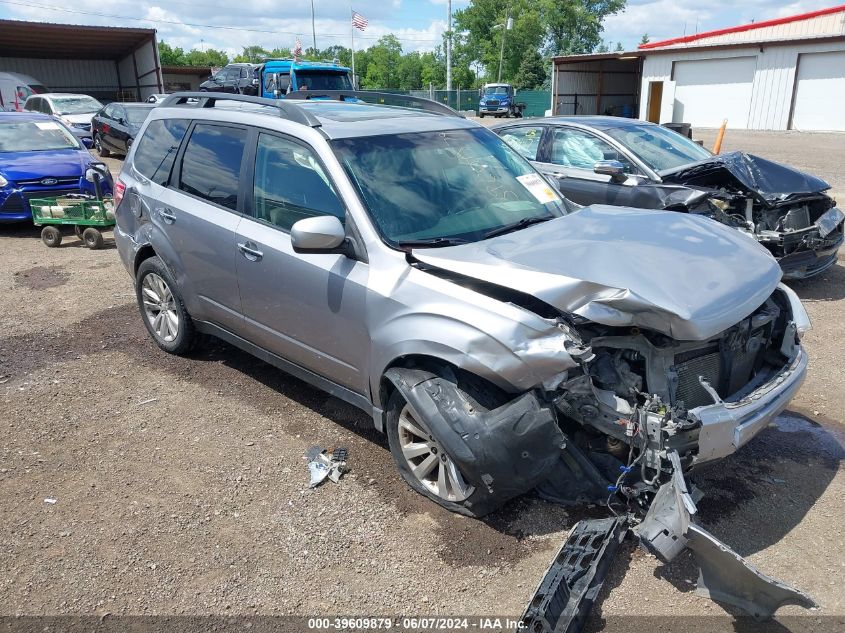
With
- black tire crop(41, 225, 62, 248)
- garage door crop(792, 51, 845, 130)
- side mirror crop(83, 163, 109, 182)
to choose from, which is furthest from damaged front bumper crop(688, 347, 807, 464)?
garage door crop(792, 51, 845, 130)

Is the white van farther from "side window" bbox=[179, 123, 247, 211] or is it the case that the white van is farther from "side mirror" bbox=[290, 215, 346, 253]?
"side mirror" bbox=[290, 215, 346, 253]

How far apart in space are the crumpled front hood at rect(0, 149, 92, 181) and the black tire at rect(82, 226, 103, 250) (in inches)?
58.9

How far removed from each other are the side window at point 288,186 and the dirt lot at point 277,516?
1384 millimetres

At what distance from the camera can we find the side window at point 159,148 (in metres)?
5.07

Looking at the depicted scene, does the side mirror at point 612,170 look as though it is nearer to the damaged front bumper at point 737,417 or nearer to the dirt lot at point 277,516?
the dirt lot at point 277,516

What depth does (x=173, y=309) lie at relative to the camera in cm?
528

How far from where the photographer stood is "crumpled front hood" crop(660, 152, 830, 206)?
6.89m

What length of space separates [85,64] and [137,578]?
36.7 meters

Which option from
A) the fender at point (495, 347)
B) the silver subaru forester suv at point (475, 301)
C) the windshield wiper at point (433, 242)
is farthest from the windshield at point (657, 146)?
the fender at point (495, 347)

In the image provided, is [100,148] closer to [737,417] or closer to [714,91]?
[737,417]

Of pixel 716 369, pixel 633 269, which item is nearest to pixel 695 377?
pixel 716 369

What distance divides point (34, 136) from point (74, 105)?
36.3ft

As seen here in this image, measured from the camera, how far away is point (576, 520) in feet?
11.3

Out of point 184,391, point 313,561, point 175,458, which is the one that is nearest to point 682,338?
point 313,561
